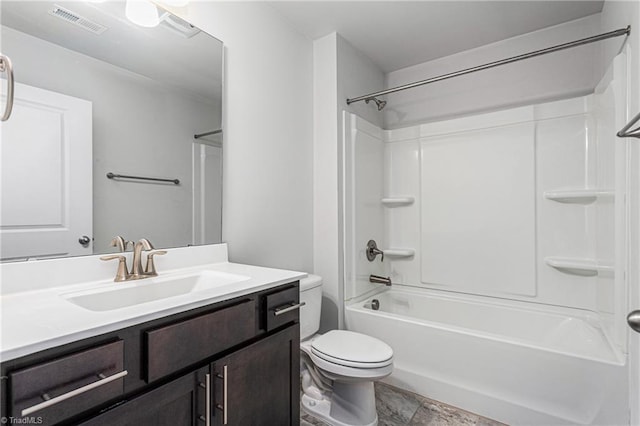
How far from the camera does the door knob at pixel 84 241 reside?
1180 millimetres

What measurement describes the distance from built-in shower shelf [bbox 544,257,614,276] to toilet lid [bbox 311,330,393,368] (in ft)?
4.24

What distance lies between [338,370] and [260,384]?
54 centimetres

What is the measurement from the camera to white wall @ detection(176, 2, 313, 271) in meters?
1.71

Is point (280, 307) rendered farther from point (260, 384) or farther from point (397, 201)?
point (397, 201)

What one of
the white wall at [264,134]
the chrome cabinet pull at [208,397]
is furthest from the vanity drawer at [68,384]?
the white wall at [264,134]

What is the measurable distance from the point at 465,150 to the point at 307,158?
1.20m

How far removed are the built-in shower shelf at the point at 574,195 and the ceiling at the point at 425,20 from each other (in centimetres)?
112

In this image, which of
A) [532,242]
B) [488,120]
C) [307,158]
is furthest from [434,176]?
[307,158]

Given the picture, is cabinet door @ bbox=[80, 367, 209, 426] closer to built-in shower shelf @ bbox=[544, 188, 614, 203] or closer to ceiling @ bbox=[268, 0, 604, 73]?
ceiling @ bbox=[268, 0, 604, 73]

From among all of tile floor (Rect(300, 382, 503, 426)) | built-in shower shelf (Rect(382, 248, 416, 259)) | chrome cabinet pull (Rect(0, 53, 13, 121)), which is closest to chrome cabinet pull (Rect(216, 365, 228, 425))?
tile floor (Rect(300, 382, 503, 426))

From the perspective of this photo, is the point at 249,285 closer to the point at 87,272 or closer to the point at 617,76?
the point at 87,272

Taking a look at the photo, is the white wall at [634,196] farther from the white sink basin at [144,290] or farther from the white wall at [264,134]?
the white wall at [264,134]

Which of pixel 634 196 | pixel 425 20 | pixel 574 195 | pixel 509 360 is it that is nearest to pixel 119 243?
pixel 509 360

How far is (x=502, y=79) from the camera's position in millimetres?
2348
